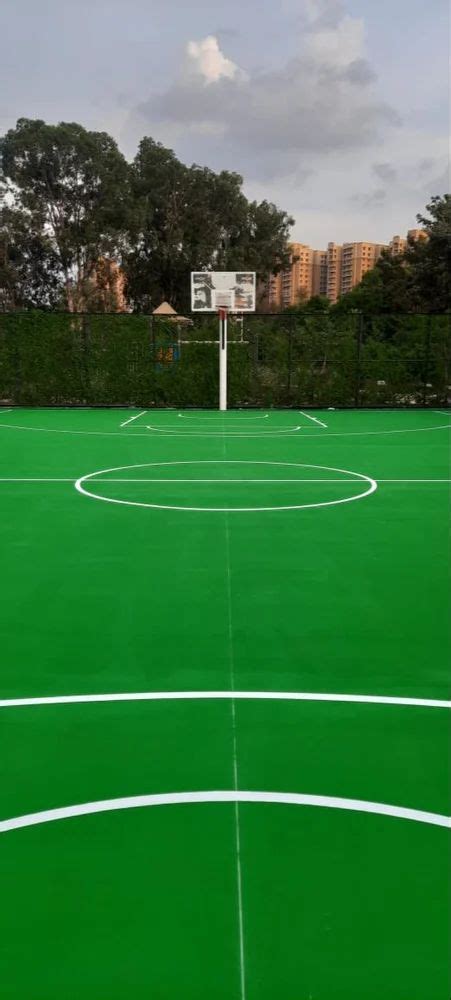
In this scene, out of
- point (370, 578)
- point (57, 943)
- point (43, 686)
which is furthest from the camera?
point (370, 578)

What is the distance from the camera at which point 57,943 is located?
1.96 m

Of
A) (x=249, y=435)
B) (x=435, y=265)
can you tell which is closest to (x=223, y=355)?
(x=249, y=435)

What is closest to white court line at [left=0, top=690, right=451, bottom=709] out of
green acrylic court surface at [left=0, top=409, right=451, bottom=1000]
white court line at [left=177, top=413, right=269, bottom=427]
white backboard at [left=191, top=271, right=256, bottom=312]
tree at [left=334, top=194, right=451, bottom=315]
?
green acrylic court surface at [left=0, top=409, right=451, bottom=1000]

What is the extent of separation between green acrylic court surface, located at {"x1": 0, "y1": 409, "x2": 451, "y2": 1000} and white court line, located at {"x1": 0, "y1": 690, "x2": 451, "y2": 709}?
11 mm

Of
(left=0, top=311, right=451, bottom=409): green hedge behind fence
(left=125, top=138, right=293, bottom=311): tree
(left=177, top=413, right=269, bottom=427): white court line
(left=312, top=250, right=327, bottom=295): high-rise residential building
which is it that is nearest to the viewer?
(left=177, top=413, right=269, bottom=427): white court line

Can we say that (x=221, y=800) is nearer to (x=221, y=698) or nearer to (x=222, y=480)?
(x=221, y=698)

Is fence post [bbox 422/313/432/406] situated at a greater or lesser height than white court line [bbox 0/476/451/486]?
greater

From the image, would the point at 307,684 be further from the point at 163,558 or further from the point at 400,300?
the point at 400,300

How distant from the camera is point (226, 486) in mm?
8523

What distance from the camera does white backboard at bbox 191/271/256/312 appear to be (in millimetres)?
18375

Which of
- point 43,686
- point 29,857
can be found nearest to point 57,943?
point 29,857

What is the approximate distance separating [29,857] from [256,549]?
376cm

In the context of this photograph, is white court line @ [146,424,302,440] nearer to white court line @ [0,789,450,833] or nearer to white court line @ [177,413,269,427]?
white court line @ [177,413,269,427]

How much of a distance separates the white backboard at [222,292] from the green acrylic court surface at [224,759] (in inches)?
488
